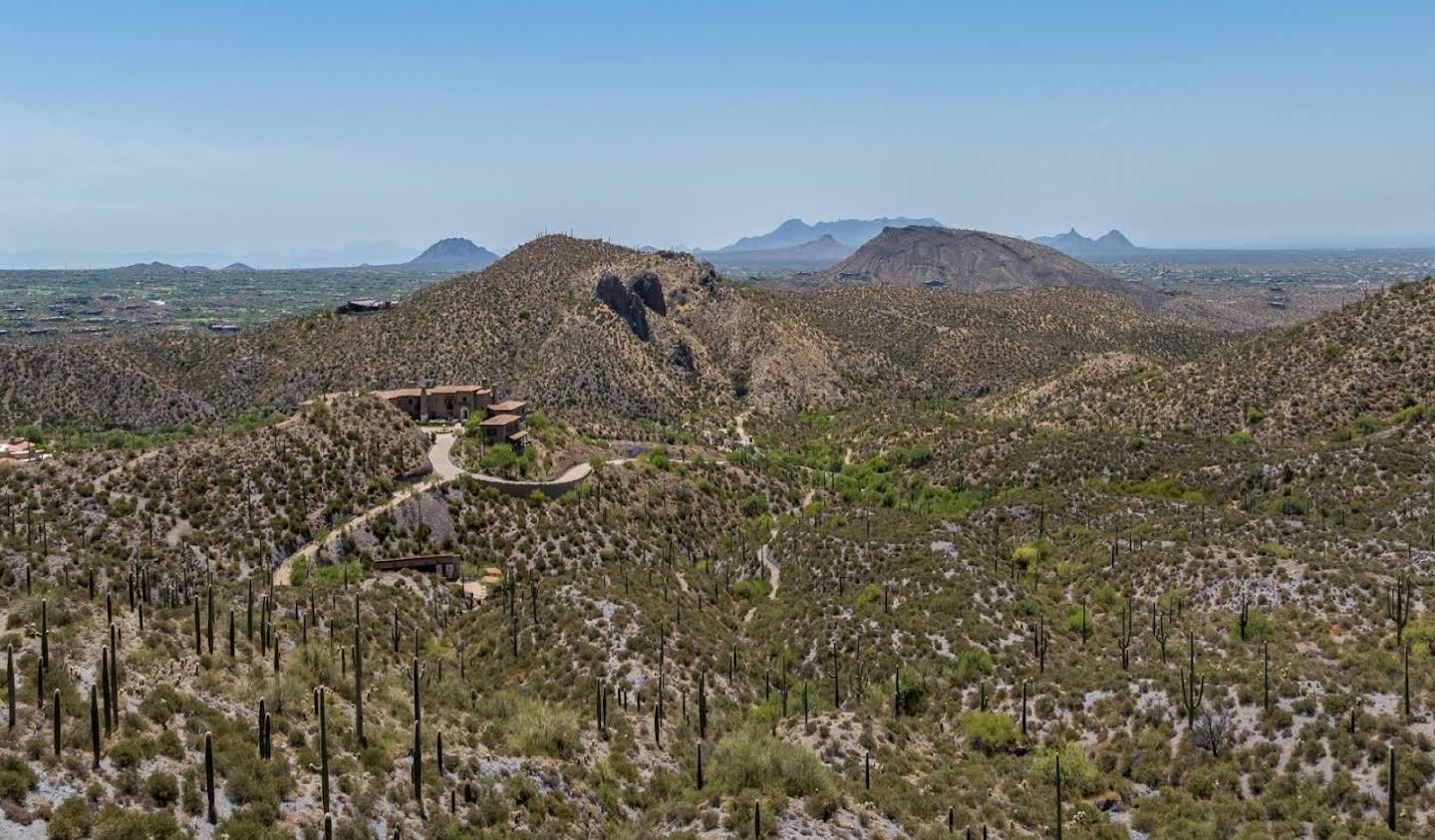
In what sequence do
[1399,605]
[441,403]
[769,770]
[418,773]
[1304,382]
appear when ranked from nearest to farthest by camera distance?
[418,773] → [769,770] → [1399,605] → [1304,382] → [441,403]

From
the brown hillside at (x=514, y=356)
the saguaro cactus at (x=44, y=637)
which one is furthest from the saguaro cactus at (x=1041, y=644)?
the brown hillside at (x=514, y=356)

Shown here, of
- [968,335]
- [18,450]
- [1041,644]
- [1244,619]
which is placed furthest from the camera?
[968,335]

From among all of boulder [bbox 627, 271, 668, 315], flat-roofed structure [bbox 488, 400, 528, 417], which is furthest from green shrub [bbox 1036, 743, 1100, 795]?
boulder [bbox 627, 271, 668, 315]

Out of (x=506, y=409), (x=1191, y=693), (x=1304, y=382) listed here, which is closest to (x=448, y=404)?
(x=506, y=409)

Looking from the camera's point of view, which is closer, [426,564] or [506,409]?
[426,564]

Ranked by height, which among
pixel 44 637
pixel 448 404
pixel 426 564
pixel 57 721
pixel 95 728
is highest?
pixel 448 404

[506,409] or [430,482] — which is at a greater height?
[506,409]

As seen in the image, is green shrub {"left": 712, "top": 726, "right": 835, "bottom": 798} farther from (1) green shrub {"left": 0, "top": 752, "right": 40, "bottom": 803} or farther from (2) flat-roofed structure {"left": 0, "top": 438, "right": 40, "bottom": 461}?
(2) flat-roofed structure {"left": 0, "top": 438, "right": 40, "bottom": 461}

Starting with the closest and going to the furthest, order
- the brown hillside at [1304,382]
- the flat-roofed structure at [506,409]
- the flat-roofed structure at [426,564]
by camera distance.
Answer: the flat-roofed structure at [426,564] → the flat-roofed structure at [506,409] → the brown hillside at [1304,382]

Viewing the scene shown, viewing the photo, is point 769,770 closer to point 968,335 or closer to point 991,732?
point 991,732

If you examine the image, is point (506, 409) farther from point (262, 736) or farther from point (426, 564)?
point (262, 736)

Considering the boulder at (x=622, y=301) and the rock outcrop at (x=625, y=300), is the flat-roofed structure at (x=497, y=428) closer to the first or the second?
the rock outcrop at (x=625, y=300)

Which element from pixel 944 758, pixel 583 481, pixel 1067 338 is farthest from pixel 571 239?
pixel 944 758
